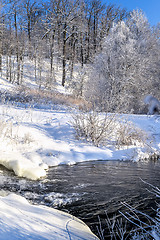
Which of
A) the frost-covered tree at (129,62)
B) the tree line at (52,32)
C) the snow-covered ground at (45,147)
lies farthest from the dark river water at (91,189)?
the tree line at (52,32)

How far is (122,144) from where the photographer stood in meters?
8.00

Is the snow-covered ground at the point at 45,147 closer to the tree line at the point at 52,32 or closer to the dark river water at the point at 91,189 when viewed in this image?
the dark river water at the point at 91,189

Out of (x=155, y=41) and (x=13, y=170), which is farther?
(x=155, y=41)

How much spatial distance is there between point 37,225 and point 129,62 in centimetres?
1607

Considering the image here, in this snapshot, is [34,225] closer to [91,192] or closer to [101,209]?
[101,209]

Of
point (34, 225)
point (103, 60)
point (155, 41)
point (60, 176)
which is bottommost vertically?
point (60, 176)

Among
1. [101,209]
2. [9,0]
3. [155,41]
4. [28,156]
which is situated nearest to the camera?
[101,209]

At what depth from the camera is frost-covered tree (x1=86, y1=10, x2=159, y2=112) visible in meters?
16.6

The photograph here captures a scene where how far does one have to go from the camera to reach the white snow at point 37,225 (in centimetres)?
221

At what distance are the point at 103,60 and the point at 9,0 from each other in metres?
15.0

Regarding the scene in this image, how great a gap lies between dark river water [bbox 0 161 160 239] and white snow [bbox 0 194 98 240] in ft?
1.28

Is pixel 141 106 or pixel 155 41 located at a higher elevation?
pixel 155 41

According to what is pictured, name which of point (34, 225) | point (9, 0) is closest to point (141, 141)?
point (34, 225)

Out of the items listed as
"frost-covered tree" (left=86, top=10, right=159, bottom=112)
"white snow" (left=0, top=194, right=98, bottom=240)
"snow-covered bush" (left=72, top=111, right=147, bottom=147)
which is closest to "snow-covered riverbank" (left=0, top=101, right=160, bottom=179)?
"snow-covered bush" (left=72, top=111, right=147, bottom=147)
